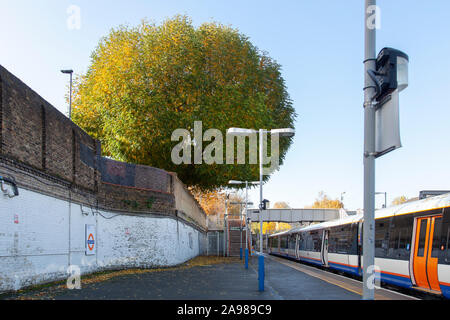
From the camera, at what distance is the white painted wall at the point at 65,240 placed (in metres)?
14.3

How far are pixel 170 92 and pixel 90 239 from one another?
612 inches

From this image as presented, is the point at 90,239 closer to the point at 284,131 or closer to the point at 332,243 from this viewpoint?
the point at 284,131

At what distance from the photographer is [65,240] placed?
60.4 feet

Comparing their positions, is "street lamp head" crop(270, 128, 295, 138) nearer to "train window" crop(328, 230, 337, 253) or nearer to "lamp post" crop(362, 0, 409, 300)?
"train window" crop(328, 230, 337, 253)

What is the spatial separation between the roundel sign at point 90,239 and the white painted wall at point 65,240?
0.21 metres

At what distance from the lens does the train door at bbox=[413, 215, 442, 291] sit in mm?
13891

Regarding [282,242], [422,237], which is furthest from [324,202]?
[422,237]

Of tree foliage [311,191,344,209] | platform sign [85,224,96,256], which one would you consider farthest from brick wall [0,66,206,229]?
tree foliage [311,191,344,209]

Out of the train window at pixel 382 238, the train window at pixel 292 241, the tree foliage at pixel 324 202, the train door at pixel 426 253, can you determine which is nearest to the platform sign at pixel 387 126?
the train door at pixel 426 253

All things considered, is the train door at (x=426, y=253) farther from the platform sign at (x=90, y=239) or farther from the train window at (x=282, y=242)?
the train window at (x=282, y=242)

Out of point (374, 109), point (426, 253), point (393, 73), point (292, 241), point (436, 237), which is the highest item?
point (393, 73)

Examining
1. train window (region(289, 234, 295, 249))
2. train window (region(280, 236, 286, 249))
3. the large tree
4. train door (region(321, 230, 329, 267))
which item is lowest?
train window (region(280, 236, 286, 249))

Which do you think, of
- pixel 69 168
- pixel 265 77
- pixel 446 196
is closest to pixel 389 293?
pixel 446 196
